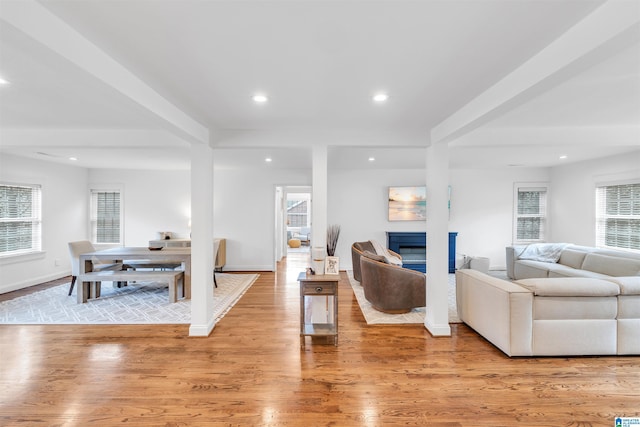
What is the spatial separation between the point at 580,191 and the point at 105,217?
10174 mm

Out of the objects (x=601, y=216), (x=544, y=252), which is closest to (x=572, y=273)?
(x=544, y=252)

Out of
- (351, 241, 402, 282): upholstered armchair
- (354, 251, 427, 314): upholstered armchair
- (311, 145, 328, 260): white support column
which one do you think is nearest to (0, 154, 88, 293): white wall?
A: (311, 145, 328, 260): white support column

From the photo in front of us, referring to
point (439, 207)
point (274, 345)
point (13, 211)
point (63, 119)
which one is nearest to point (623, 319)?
point (439, 207)

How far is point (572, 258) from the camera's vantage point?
16.4ft

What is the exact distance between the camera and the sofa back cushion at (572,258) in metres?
4.88

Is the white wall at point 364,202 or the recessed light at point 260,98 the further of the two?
the white wall at point 364,202

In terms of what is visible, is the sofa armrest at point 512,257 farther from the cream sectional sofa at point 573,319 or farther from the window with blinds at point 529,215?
the cream sectional sofa at point 573,319

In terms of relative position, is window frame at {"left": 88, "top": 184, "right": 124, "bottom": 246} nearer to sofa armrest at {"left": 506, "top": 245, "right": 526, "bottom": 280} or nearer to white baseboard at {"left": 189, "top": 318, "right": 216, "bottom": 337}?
white baseboard at {"left": 189, "top": 318, "right": 216, "bottom": 337}

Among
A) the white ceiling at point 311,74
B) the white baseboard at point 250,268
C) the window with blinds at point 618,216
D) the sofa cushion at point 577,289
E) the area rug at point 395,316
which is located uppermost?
the white ceiling at point 311,74

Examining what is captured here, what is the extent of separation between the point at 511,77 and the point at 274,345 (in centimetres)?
313

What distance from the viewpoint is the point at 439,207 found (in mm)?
3359

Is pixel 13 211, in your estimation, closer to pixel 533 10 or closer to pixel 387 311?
pixel 387 311

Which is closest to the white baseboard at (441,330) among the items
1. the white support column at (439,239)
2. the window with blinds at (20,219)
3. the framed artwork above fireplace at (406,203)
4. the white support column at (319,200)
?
the white support column at (439,239)

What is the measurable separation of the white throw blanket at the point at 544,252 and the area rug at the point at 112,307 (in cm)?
529
